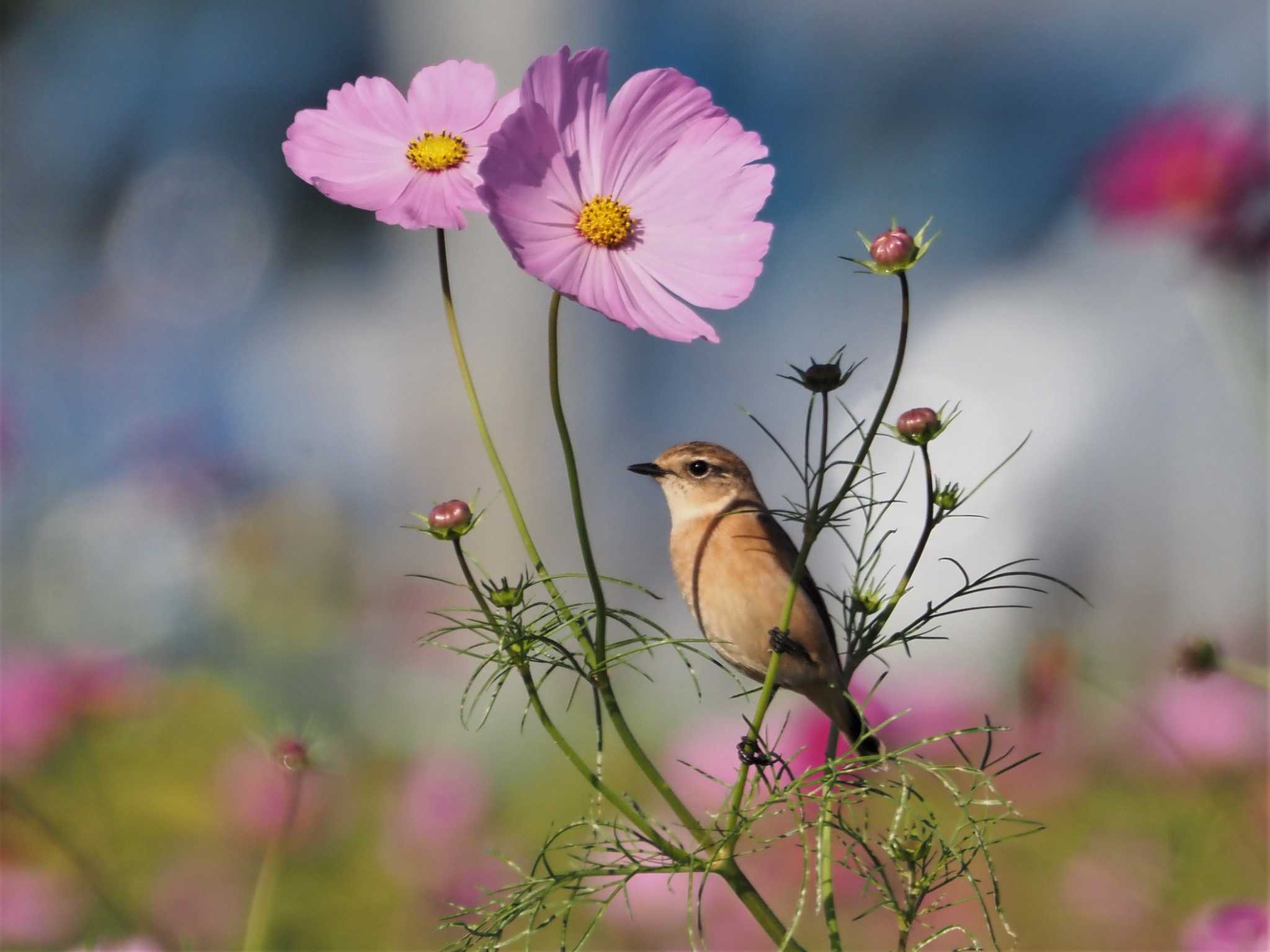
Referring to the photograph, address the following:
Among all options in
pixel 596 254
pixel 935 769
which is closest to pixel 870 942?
pixel 935 769

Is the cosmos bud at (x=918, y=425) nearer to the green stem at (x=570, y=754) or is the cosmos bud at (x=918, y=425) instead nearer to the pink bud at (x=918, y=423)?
the pink bud at (x=918, y=423)

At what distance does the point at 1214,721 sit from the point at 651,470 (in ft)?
3.43

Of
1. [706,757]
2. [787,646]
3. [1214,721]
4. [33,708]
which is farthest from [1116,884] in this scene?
[33,708]

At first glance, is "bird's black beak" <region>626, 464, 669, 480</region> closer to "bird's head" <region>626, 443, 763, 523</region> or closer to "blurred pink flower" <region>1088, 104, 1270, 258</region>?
"bird's head" <region>626, 443, 763, 523</region>

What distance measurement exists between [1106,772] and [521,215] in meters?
1.66

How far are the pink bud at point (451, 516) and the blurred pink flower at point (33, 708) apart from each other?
3.31ft

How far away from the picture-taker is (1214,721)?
164 centimetres

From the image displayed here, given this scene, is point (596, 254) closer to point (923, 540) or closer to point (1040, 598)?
point (923, 540)

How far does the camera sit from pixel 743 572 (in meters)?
0.86

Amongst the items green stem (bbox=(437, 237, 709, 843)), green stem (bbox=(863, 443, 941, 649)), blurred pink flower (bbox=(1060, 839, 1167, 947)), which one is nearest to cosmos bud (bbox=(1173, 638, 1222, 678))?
green stem (bbox=(863, 443, 941, 649))

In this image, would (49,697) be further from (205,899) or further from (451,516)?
(451,516)

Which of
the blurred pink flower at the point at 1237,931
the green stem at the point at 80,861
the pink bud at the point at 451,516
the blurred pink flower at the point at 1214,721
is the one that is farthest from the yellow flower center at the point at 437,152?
the blurred pink flower at the point at 1214,721

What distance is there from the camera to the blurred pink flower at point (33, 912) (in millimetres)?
1202

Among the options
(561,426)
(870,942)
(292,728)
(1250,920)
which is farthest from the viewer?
(870,942)
